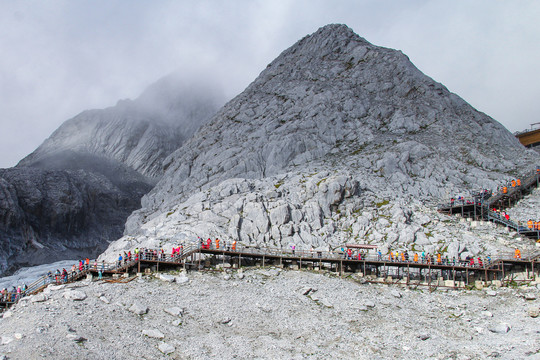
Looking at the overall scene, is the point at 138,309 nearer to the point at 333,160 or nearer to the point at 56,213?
the point at 333,160

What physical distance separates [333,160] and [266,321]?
4876cm

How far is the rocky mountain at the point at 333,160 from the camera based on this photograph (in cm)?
6259

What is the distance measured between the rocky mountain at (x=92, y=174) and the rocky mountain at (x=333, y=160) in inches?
770

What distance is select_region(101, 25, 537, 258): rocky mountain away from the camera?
6259cm

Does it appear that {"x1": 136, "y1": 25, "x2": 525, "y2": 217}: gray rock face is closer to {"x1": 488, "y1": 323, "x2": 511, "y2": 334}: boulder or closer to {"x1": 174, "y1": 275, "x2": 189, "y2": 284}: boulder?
{"x1": 488, "y1": 323, "x2": 511, "y2": 334}: boulder

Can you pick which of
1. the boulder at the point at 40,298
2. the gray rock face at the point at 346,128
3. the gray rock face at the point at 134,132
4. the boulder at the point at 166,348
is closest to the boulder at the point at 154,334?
the boulder at the point at 166,348

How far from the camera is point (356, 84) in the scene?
105438 mm

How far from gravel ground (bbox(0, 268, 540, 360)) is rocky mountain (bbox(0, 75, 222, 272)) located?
2033 inches

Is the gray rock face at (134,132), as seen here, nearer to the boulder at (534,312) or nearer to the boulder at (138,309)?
the boulder at (138,309)

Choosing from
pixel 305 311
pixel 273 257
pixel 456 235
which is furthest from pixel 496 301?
pixel 273 257

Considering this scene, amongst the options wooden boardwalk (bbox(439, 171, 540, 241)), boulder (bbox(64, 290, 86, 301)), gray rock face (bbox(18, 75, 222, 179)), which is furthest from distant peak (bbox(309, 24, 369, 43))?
boulder (bbox(64, 290, 86, 301))

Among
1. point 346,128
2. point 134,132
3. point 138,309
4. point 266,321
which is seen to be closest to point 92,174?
point 134,132

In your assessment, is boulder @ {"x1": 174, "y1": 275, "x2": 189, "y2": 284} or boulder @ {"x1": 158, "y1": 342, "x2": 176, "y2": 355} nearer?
boulder @ {"x1": 158, "y1": 342, "x2": 176, "y2": 355}

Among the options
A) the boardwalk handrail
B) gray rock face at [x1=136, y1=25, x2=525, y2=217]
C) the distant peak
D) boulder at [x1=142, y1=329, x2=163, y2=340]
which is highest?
the distant peak
